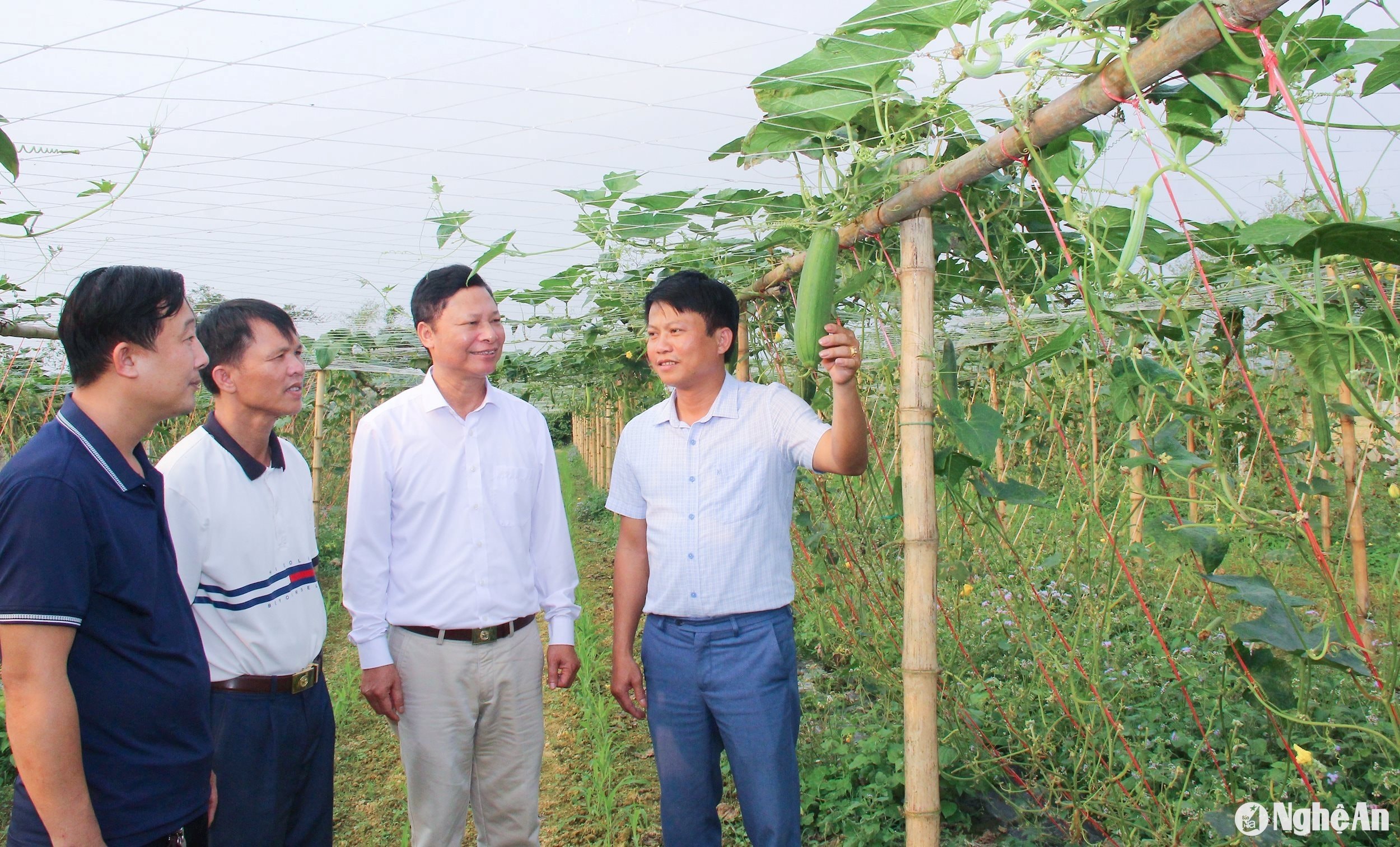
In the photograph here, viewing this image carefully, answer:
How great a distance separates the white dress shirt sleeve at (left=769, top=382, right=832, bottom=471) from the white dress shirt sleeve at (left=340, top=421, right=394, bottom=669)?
3.14 ft

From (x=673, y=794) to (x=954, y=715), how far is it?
2.72 ft

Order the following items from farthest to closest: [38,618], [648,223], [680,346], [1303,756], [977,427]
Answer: [648,223], [680,346], [977,427], [1303,756], [38,618]

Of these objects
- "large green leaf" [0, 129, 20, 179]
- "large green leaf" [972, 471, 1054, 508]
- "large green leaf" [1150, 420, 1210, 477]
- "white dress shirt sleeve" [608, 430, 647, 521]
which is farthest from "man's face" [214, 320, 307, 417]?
"large green leaf" [1150, 420, 1210, 477]

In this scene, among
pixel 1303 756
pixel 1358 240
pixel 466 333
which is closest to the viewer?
pixel 1358 240

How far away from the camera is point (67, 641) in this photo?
1.29m

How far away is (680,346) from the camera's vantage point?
2.09 m

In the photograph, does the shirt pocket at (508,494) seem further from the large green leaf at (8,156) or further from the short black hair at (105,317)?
the large green leaf at (8,156)

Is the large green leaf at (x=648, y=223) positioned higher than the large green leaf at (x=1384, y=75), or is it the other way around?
the large green leaf at (x=648, y=223)

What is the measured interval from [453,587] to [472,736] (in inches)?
14.4

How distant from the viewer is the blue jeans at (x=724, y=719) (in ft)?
6.32

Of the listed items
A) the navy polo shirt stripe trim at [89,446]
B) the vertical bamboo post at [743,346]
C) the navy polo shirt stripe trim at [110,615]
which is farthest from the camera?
the vertical bamboo post at [743,346]

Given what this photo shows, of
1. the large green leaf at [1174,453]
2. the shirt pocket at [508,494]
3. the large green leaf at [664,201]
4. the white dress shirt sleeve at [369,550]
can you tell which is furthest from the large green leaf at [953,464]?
the white dress shirt sleeve at [369,550]

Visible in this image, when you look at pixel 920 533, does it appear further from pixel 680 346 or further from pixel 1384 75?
pixel 1384 75

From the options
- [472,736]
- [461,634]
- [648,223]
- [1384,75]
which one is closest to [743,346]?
[648,223]
